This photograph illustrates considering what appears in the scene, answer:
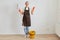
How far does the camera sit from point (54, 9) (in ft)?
6.07

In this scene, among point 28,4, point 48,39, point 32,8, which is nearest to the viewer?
point 48,39

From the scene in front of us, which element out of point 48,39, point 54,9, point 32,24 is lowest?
point 48,39

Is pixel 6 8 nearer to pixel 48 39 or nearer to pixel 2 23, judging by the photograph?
pixel 2 23

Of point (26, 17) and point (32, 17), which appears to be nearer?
point (26, 17)

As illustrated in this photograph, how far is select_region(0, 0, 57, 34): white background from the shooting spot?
1833 millimetres

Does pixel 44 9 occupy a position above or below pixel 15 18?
above

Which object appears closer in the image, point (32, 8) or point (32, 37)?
point (32, 37)

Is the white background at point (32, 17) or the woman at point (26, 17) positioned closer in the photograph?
the woman at point (26, 17)

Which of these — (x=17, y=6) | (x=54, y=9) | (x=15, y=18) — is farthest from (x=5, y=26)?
(x=54, y=9)

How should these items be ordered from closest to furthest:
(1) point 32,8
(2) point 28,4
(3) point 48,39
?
(3) point 48,39, (2) point 28,4, (1) point 32,8

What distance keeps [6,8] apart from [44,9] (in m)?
0.53

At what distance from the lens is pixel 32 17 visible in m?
1.86

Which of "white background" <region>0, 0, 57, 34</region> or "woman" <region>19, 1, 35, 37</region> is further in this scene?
"white background" <region>0, 0, 57, 34</region>

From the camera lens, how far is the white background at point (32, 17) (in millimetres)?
1833
